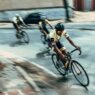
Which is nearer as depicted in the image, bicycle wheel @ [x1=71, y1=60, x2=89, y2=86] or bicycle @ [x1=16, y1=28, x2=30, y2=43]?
bicycle wheel @ [x1=71, y1=60, x2=89, y2=86]

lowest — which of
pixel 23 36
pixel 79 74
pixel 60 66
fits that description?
pixel 23 36

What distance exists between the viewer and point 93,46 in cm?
2355

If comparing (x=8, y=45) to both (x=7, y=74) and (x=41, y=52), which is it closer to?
(x=41, y=52)

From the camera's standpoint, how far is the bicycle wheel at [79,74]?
47.8ft

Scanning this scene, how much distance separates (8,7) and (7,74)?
37656 millimetres

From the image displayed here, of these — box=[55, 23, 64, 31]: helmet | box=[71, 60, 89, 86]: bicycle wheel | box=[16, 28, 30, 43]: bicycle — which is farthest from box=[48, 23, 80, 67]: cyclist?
box=[16, 28, 30, 43]: bicycle

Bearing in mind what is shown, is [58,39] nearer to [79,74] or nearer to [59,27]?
[59,27]

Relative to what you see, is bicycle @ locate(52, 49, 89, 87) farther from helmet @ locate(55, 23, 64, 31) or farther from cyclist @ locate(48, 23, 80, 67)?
helmet @ locate(55, 23, 64, 31)

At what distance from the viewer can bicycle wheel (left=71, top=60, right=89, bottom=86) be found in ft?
47.8

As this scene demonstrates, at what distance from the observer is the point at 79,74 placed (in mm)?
14758

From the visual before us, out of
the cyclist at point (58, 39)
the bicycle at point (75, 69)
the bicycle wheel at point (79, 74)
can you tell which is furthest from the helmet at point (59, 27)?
the bicycle wheel at point (79, 74)

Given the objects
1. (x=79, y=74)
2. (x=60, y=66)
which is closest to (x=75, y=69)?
(x=79, y=74)

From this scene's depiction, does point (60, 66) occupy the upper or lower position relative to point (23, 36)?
upper

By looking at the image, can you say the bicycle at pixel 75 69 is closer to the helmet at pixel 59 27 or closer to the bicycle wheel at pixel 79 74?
the bicycle wheel at pixel 79 74
